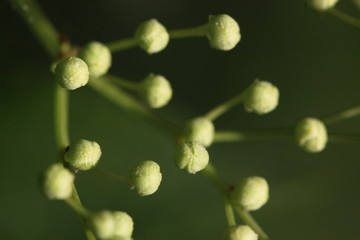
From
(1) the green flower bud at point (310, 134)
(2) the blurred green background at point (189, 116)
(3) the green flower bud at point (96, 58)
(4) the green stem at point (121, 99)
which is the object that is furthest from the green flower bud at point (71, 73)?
(2) the blurred green background at point (189, 116)

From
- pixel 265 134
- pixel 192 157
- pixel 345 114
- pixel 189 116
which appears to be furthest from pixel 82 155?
pixel 189 116

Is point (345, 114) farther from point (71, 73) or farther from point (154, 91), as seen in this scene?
point (71, 73)

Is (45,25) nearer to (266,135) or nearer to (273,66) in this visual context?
(266,135)

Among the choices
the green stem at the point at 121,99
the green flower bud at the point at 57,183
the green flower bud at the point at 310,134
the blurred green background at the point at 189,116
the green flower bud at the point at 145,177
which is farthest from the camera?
the blurred green background at the point at 189,116

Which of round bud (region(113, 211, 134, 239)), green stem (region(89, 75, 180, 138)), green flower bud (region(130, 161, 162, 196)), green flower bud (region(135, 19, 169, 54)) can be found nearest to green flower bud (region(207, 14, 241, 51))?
green flower bud (region(135, 19, 169, 54))

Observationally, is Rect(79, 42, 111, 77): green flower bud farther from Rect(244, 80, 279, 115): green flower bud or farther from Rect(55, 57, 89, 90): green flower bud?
Rect(244, 80, 279, 115): green flower bud

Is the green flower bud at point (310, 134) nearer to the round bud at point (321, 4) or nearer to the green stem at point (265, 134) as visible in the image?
the green stem at point (265, 134)
